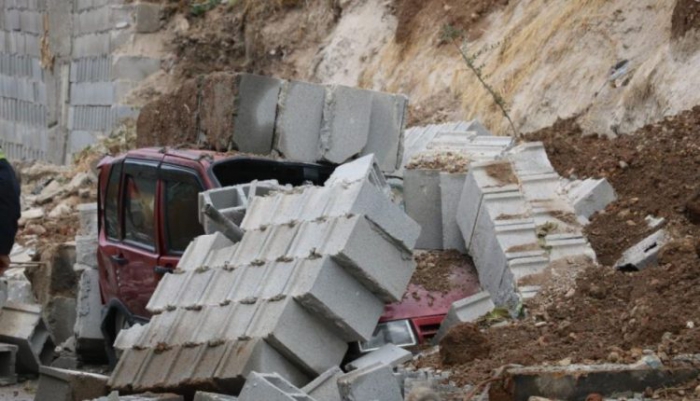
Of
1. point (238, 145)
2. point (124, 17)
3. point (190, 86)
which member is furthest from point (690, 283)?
point (124, 17)

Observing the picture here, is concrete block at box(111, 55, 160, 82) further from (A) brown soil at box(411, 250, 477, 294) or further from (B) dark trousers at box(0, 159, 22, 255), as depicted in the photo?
(A) brown soil at box(411, 250, 477, 294)

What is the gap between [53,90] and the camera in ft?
83.7

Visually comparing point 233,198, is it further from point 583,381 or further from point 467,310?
point 583,381

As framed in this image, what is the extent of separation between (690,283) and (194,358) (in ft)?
9.92

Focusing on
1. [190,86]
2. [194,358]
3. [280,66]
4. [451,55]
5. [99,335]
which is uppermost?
[280,66]

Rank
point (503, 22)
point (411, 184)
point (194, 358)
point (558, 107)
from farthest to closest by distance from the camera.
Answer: point (503, 22) < point (558, 107) < point (411, 184) < point (194, 358)

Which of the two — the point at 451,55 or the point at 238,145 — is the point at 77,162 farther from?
the point at 238,145

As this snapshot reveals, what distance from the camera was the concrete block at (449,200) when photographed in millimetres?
11078

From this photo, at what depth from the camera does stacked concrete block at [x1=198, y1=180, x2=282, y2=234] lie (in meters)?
10.3

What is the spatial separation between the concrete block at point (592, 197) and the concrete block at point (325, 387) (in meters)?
2.81

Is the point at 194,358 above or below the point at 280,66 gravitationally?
below

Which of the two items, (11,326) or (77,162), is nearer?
(11,326)

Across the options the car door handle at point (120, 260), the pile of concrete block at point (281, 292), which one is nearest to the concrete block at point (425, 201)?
the pile of concrete block at point (281, 292)

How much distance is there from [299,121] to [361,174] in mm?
2306
